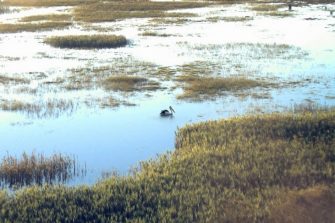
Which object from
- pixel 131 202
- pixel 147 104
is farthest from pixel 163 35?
pixel 131 202

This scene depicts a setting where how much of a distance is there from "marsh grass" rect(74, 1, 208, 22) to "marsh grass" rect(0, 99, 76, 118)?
82.5 ft

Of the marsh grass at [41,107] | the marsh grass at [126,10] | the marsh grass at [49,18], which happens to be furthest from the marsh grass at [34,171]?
the marsh grass at [49,18]

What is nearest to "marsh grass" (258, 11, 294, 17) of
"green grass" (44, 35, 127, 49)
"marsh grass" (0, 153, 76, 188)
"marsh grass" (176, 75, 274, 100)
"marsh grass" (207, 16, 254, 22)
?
"marsh grass" (207, 16, 254, 22)

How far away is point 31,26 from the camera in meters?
40.2

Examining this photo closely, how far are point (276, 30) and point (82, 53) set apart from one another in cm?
1448

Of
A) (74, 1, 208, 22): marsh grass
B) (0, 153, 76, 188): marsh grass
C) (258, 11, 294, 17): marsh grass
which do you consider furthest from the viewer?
(74, 1, 208, 22): marsh grass

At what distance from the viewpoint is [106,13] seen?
4853 centimetres

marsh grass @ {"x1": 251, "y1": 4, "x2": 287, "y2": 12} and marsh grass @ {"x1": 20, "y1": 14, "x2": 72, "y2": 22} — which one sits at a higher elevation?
marsh grass @ {"x1": 20, "y1": 14, "x2": 72, "y2": 22}

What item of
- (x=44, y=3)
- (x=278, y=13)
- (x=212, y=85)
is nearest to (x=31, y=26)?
(x=278, y=13)

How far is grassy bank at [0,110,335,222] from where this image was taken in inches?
410

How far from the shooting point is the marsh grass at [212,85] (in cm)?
2050

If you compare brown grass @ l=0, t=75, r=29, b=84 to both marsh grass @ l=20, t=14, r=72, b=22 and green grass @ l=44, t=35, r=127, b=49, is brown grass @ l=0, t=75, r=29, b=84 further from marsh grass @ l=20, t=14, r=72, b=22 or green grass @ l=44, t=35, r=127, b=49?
marsh grass @ l=20, t=14, r=72, b=22

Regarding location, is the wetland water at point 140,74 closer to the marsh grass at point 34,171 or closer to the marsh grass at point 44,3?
the marsh grass at point 34,171

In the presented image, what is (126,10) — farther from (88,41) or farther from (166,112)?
(166,112)
